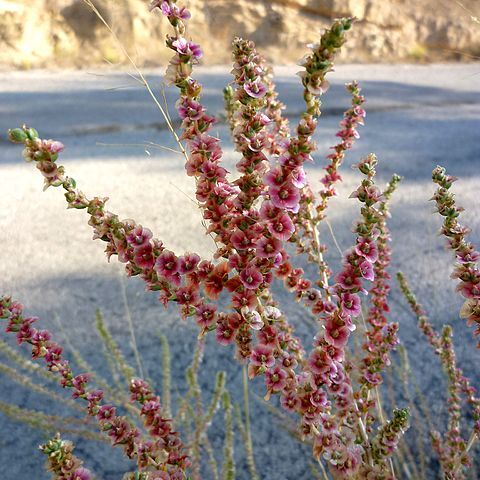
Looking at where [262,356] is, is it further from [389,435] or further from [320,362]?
[389,435]

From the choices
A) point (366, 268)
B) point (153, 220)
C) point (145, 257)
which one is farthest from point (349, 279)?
point (153, 220)

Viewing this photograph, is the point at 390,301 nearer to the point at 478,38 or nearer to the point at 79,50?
the point at 79,50

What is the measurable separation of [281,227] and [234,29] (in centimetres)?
737

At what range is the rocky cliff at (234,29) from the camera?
6.43 m

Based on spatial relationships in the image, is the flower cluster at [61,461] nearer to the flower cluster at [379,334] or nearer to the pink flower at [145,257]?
the pink flower at [145,257]

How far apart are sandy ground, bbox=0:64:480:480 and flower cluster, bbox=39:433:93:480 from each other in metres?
0.48

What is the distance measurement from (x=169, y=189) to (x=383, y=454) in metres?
2.12

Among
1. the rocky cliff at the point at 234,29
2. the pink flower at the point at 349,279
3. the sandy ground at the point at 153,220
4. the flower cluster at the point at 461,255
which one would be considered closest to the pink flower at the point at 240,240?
the pink flower at the point at 349,279

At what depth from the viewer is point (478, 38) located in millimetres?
7902

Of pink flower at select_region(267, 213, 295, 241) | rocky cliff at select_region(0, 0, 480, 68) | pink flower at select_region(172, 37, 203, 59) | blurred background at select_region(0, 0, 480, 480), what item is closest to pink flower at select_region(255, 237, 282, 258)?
pink flower at select_region(267, 213, 295, 241)

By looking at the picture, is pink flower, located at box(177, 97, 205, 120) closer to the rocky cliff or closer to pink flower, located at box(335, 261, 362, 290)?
pink flower, located at box(335, 261, 362, 290)

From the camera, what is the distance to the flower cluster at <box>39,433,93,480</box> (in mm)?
549

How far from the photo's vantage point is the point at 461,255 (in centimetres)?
61

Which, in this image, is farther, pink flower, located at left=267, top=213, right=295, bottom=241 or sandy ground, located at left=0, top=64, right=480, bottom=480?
sandy ground, located at left=0, top=64, right=480, bottom=480
